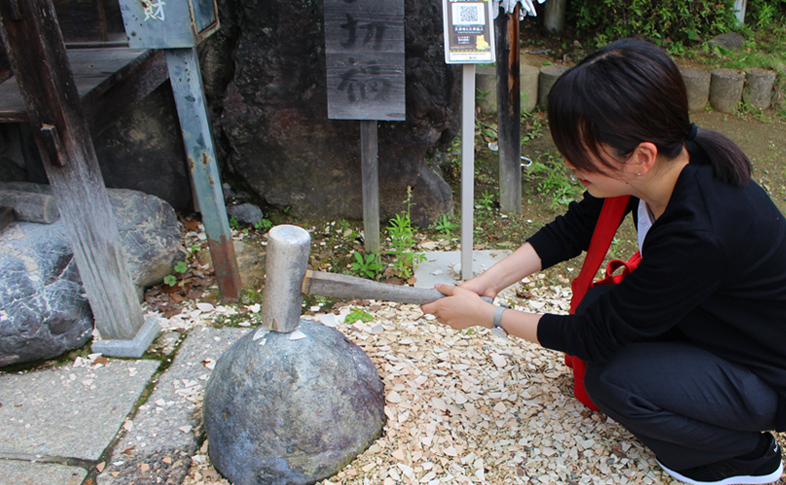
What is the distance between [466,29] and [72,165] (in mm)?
2033

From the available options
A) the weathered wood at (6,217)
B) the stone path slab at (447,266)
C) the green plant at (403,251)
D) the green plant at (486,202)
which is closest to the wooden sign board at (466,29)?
the green plant at (403,251)

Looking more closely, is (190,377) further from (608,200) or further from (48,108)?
(608,200)

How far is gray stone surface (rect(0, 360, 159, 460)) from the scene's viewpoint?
90.4 inches

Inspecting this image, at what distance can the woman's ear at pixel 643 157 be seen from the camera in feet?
5.08

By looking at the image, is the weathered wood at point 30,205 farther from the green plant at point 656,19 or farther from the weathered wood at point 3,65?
the green plant at point 656,19

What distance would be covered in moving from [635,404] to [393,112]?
202 centimetres

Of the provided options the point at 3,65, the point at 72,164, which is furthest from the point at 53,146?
the point at 3,65

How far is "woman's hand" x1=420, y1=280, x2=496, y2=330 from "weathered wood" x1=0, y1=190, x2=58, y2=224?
2067mm

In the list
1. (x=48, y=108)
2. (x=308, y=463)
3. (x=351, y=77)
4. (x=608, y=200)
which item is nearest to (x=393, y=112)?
(x=351, y=77)

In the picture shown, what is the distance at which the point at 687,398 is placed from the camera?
1828 millimetres

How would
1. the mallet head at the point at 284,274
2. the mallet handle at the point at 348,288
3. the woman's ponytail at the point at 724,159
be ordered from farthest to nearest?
the mallet handle at the point at 348,288, the mallet head at the point at 284,274, the woman's ponytail at the point at 724,159

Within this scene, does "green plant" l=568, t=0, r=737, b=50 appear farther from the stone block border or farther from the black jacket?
the black jacket

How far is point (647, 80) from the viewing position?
1483 mm

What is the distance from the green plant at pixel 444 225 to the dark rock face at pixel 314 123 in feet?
0.19
